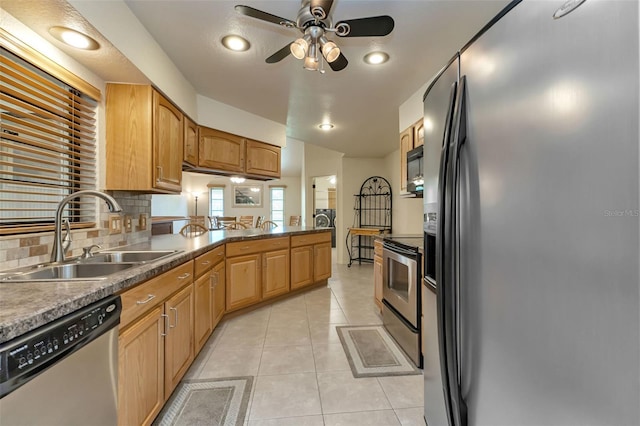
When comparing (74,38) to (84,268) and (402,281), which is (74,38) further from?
(402,281)

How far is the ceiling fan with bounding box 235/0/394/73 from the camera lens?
1.52 meters

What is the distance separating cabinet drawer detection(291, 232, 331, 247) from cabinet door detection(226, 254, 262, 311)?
0.65 metres

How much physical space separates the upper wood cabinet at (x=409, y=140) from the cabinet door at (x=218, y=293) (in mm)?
2070

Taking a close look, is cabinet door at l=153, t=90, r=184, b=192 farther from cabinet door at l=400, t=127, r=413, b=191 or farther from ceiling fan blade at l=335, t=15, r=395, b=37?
cabinet door at l=400, t=127, r=413, b=191

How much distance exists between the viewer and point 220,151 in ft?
11.0

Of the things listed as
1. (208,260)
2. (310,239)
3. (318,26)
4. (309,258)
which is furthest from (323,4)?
(309,258)

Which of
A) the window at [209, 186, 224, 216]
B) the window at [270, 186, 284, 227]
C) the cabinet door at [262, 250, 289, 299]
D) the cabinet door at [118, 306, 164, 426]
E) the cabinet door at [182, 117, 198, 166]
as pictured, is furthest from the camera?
the window at [270, 186, 284, 227]

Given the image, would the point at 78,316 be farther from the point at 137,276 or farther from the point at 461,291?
the point at 461,291

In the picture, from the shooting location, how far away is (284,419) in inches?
62.4

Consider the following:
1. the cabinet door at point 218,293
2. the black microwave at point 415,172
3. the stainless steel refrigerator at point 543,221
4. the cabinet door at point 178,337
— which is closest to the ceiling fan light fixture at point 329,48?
the stainless steel refrigerator at point 543,221

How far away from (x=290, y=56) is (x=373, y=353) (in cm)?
249

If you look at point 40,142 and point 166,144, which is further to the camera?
point 166,144

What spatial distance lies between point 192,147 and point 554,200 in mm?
3124

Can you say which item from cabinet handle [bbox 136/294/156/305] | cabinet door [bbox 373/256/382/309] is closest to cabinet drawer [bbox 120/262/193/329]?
cabinet handle [bbox 136/294/156/305]
